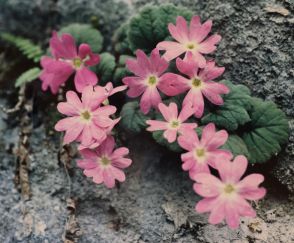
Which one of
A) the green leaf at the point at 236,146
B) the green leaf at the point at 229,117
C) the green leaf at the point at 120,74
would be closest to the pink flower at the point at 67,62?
the green leaf at the point at 120,74

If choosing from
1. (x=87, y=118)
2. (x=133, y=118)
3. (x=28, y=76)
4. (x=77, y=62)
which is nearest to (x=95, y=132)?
(x=87, y=118)

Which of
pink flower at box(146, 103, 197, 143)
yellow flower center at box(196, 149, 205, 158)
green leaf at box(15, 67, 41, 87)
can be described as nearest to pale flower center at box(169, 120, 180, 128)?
pink flower at box(146, 103, 197, 143)

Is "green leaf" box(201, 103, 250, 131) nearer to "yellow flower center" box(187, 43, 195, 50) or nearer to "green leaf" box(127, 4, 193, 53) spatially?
"yellow flower center" box(187, 43, 195, 50)

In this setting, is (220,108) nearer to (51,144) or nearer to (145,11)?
(145,11)

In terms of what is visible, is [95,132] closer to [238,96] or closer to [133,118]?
[133,118]

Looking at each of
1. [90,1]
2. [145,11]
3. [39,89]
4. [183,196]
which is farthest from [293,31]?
[39,89]
